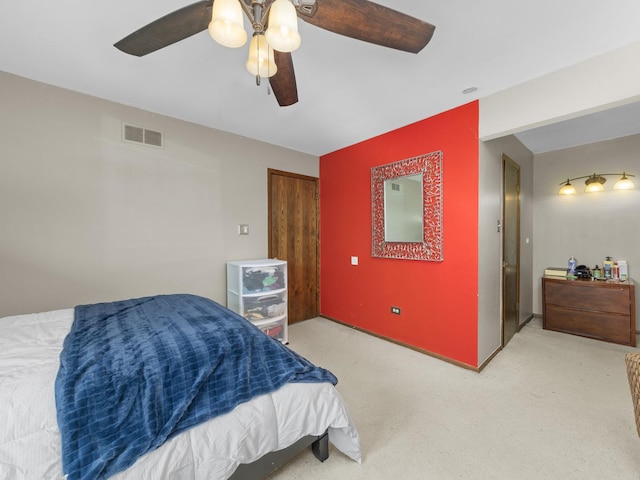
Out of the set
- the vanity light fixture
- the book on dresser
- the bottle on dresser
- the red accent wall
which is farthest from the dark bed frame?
the vanity light fixture

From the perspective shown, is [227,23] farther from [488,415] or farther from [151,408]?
[488,415]

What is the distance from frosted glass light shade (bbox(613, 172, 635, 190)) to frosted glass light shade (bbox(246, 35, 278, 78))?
14.3 feet

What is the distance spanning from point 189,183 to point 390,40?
2.41m

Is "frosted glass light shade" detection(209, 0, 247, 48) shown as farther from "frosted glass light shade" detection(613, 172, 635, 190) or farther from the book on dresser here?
"frosted glass light shade" detection(613, 172, 635, 190)

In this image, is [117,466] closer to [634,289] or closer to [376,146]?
[376,146]

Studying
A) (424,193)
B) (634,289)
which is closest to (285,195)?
(424,193)

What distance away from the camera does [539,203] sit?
409 centimetres

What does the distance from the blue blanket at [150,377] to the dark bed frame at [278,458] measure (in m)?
0.34

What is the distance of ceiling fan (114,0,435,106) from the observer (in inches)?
41.6

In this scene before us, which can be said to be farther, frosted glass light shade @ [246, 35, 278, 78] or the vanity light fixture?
the vanity light fixture

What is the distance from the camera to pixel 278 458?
138cm

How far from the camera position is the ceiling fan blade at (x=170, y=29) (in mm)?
1098

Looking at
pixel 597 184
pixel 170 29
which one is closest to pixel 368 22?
pixel 170 29

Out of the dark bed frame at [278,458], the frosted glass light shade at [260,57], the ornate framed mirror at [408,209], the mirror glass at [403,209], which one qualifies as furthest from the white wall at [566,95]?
the dark bed frame at [278,458]
